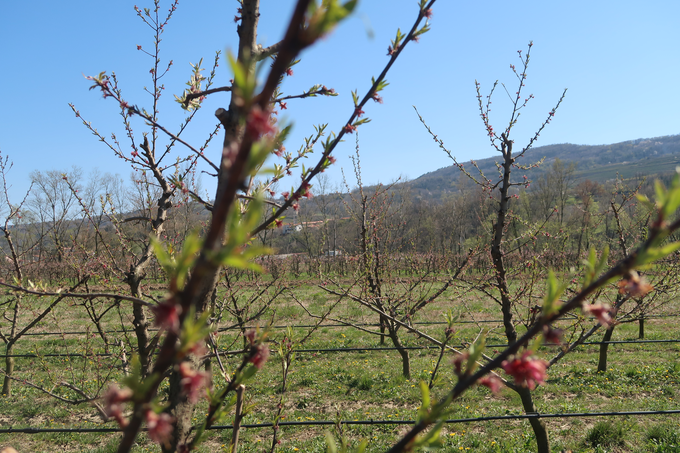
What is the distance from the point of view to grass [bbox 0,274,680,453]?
586 centimetres

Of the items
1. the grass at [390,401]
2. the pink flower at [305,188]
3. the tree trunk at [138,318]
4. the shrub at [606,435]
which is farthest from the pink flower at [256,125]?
the shrub at [606,435]

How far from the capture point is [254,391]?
797cm

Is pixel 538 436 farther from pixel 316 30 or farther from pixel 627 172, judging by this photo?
pixel 627 172

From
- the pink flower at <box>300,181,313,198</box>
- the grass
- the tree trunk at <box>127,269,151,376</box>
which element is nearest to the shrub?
the grass

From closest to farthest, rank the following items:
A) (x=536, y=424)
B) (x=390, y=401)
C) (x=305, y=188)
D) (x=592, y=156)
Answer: (x=305, y=188), (x=536, y=424), (x=390, y=401), (x=592, y=156)

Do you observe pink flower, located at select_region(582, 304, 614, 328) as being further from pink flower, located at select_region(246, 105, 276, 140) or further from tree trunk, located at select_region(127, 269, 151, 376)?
tree trunk, located at select_region(127, 269, 151, 376)

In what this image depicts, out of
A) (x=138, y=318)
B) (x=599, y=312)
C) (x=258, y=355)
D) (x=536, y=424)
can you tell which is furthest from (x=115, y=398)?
(x=536, y=424)

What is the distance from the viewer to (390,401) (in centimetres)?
756

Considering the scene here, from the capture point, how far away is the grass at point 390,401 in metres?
5.86

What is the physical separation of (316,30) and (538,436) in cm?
473

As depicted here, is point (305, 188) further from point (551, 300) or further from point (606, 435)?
point (606, 435)

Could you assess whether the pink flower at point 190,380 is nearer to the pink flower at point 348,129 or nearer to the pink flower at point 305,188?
the pink flower at point 305,188

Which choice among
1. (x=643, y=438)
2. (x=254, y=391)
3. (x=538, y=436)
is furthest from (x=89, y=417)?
(x=643, y=438)

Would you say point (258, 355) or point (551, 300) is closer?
point (551, 300)
